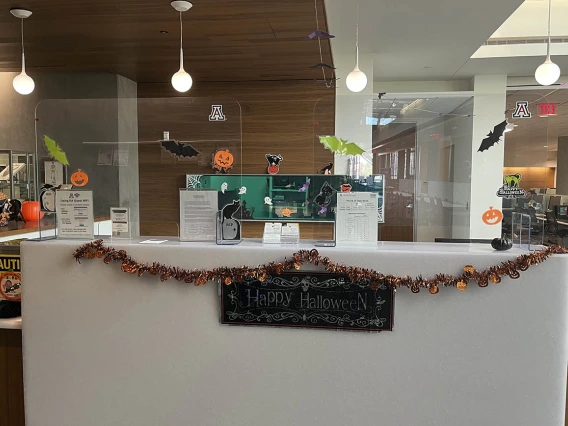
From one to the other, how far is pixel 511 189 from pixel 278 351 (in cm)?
125

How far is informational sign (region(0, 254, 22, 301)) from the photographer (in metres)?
2.08

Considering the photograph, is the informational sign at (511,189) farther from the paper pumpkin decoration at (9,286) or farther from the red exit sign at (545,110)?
the paper pumpkin decoration at (9,286)

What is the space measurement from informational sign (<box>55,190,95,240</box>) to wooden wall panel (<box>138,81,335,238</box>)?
27 centimetres

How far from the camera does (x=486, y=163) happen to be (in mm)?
2268

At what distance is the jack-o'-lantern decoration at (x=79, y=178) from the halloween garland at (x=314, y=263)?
295 mm

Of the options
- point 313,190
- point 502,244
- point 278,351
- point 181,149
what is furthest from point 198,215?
point 502,244

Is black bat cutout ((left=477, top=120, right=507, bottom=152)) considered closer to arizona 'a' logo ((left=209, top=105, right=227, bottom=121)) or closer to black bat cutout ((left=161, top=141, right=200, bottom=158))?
arizona 'a' logo ((left=209, top=105, right=227, bottom=121))

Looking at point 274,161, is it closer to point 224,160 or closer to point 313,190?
point 313,190

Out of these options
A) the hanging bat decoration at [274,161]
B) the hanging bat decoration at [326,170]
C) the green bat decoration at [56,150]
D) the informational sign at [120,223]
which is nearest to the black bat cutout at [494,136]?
the hanging bat decoration at [326,170]

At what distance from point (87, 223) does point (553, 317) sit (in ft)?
6.30

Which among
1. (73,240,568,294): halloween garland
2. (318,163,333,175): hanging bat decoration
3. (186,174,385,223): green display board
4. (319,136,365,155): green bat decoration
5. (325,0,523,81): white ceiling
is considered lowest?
(73,240,568,294): halloween garland

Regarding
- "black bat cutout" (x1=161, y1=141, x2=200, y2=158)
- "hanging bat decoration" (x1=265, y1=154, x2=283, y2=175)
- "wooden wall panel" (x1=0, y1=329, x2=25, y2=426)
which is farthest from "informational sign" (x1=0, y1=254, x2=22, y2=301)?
"hanging bat decoration" (x1=265, y1=154, x2=283, y2=175)

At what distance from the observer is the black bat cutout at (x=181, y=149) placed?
6.63 feet

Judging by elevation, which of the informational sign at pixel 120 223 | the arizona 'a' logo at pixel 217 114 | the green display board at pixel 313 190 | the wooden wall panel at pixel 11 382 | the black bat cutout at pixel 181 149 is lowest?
the wooden wall panel at pixel 11 382
